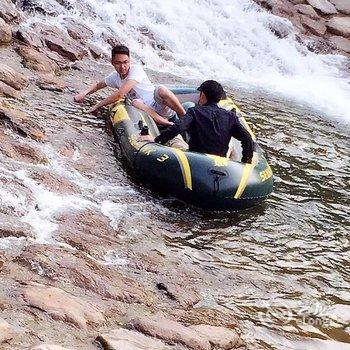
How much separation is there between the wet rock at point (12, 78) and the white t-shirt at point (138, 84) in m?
1.27

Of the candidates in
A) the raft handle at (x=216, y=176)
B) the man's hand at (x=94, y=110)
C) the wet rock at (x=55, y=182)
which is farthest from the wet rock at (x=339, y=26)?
the wet rock at (x=55, y=182)

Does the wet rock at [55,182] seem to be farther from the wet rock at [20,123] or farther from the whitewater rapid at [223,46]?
the whitewater rapid at [223,46]

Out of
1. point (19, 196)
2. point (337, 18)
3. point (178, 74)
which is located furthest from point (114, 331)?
point (337, 18)

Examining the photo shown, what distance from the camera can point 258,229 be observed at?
593 cm

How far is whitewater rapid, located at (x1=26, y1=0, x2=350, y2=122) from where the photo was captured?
41.0ft

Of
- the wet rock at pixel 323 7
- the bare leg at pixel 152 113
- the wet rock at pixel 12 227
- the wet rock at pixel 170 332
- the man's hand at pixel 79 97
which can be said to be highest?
the wet rock at pixel 323 7

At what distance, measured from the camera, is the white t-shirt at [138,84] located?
7.70 meters

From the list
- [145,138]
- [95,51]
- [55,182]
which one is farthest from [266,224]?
[95,51]

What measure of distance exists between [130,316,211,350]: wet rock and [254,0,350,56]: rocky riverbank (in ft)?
47.4

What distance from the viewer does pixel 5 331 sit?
3.06 metres

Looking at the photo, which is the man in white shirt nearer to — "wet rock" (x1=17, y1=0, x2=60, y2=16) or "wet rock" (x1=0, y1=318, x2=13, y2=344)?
"wet rock" (x1=17, y1=0, x2=60, y2=16)

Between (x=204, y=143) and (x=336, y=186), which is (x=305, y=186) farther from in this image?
(x=204, y=143)

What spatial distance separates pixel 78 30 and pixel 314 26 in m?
8.73

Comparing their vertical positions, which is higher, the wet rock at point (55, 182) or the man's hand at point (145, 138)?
the man's hand at point (145, 138)
